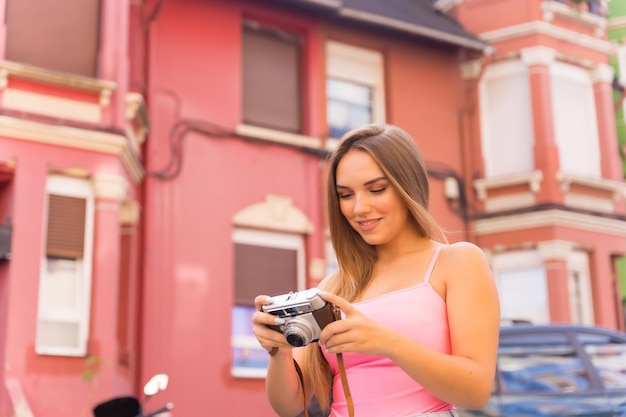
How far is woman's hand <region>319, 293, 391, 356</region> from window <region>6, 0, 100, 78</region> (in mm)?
9247

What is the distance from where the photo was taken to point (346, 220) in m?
2.58

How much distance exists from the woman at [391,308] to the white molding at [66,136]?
8.23m

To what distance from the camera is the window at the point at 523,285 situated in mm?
14516

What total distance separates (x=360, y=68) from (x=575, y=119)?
4.04 meters

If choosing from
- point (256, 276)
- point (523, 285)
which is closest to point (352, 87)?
point (256, 276)

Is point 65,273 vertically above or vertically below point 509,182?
below

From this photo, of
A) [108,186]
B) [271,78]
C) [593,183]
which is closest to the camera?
[108,186]

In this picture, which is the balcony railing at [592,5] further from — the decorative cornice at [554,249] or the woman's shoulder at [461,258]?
the woman's shoulder at [461,258]

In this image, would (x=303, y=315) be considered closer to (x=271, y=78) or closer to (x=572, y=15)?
(x=271, y=78)

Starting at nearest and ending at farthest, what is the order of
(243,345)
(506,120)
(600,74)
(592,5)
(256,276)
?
1. (243,345)
2. (256,276)
3. (506,120)
4. (600,74)
5. (592,5)

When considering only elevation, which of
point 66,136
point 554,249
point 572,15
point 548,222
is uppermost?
point 572,15

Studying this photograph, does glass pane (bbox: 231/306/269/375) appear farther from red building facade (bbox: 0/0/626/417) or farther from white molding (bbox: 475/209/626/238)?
white molding (bbox: 475/209/626/238)

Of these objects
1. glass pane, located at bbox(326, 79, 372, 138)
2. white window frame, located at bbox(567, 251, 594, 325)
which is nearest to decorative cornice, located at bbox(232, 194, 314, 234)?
glass pane, located at bbox(326, 79, 372, 138)

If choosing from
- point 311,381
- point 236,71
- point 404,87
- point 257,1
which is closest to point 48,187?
point 236,71
